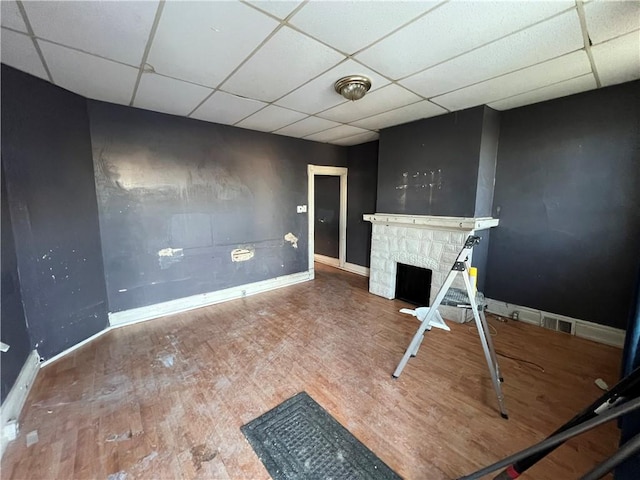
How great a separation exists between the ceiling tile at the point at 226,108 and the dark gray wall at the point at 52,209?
3.74ft

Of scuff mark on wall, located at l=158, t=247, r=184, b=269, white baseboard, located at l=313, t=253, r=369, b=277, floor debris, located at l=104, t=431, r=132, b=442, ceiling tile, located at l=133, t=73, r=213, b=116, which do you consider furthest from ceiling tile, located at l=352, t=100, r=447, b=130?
floor debris, located at l=104, t=431, r=132, b=442

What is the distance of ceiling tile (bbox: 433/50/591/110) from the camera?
1951 millimetres

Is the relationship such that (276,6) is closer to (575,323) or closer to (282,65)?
(282,65)

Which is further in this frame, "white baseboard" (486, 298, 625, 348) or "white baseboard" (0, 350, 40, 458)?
"white baseboard" (486, 298, 625, 348)

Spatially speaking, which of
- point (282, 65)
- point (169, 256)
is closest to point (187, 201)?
point (169, 256)

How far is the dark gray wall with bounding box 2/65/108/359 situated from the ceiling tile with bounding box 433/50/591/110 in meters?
3.61

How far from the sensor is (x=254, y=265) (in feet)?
13.0

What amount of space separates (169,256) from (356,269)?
3321 millimetres

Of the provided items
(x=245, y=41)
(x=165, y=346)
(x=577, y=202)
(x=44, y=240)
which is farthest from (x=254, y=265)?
(x=577, y=202)

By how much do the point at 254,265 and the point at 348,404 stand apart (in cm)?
261

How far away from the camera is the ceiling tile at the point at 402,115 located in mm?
2834

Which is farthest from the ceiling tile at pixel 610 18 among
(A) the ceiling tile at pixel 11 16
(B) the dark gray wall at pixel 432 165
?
(A) the ceiling tile at pixel 11 16

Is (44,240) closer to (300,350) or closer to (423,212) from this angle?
(300,350)

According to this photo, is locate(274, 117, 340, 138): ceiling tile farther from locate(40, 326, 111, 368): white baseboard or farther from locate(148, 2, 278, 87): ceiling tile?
locate(40, 326, 111, 368): white baseboard
